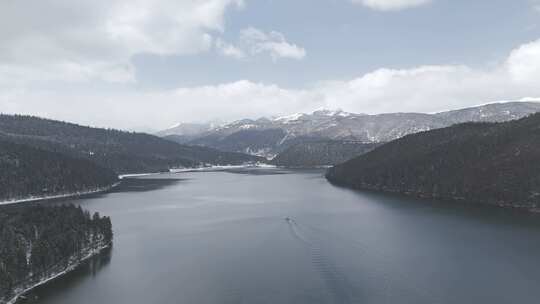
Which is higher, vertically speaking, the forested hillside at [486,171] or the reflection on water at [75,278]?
the forested hillside at [486,171]

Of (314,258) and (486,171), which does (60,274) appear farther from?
(486,171)

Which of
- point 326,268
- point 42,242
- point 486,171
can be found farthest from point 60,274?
point 486,171

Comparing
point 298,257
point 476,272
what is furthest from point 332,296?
point 476,272

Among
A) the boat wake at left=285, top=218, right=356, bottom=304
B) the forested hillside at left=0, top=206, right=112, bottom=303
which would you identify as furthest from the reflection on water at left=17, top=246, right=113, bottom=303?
the boat wake at left=285, top=218, right=356, bottom=304

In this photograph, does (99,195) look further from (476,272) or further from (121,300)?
(476,272)

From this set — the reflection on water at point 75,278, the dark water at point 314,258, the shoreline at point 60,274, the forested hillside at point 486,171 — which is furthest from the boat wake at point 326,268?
the forested hillside at point 486,171

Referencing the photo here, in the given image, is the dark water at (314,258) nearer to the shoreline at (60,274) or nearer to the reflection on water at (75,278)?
the reflection on water at (75,278)
